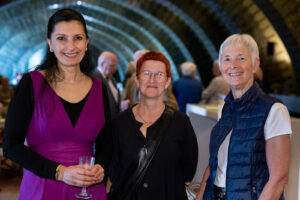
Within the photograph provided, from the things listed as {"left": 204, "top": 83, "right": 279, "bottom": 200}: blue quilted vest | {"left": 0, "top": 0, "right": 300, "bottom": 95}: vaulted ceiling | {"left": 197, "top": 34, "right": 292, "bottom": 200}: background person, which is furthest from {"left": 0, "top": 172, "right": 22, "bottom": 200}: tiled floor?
{"left": 204, "top": 83, "right": 279, "bottom": 200}: blue quilted vest

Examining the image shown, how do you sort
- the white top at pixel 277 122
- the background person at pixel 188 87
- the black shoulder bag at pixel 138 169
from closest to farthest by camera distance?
1. the white top at pixel 277 122
2. the black shoulder bag at pixel 138 169
3. the background person at pixel 188 87

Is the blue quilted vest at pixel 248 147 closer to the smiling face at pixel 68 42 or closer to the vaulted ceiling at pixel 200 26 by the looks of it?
the smiling face at pixel 68 42

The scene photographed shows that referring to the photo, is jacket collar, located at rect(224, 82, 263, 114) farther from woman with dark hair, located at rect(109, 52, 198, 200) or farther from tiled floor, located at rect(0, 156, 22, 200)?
tiled floor, located at rect(0, 156, 22, 200)

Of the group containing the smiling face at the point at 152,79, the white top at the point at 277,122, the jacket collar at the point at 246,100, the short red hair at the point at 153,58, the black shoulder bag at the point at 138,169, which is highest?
the short red hair at the point at 153,58

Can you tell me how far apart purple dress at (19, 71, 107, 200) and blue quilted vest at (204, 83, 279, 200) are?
0.71m

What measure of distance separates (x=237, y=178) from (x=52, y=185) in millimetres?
901

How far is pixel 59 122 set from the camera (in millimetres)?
1984

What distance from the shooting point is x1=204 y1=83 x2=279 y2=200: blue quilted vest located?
1885mm

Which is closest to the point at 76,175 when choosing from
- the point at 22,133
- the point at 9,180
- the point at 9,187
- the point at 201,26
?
the point at 22,133

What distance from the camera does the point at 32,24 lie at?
63.2 ft

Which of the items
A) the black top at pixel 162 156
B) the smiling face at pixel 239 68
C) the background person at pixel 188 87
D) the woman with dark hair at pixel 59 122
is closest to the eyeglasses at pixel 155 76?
the black top at pixel 162 156

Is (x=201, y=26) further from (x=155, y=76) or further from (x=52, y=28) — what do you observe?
(x=52, y=28)

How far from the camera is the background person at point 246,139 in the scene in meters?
1.86

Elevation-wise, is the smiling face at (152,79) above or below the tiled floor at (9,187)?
above
